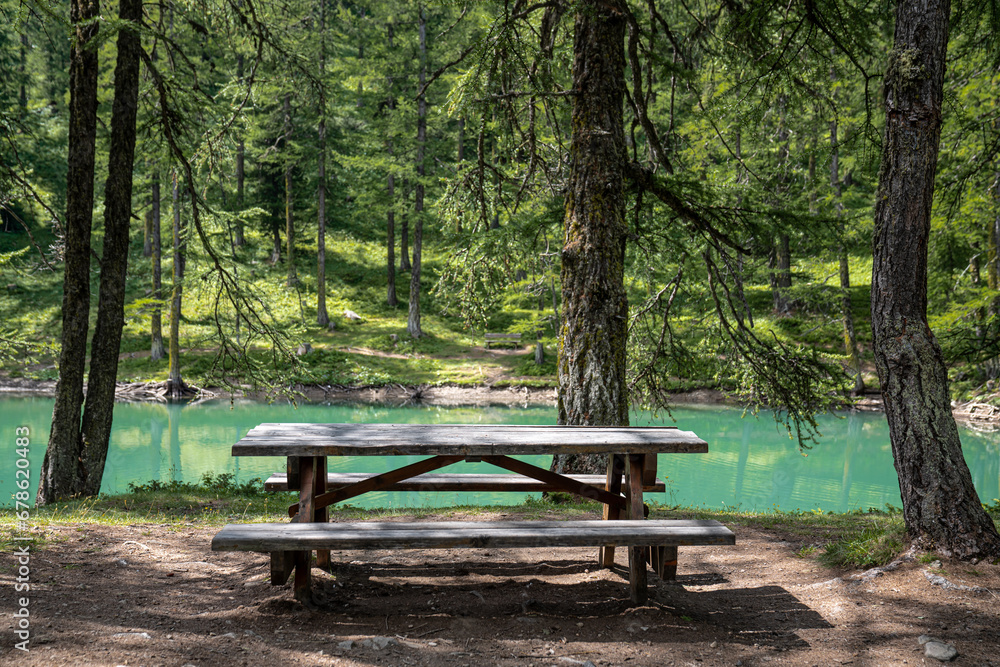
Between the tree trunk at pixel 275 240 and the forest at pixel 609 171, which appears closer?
the forest at pixel 609 171

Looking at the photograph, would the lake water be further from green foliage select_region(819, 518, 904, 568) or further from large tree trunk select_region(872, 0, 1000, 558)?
large tree trunk select_region(872, 0, 1000, 558)

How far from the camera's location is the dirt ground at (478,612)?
296cm

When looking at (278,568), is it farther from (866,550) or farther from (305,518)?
(866,550)

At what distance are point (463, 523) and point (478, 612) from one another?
1.68ft

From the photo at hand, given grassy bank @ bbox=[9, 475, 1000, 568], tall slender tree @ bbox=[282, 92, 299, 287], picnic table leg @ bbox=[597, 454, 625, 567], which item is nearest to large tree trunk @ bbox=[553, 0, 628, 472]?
grassy bank @ bbox=[9, 475, 1000, 568]

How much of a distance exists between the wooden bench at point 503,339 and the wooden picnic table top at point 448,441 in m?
20.7

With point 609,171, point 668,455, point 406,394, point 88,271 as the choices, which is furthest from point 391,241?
point 609,171

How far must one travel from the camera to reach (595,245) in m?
6.58

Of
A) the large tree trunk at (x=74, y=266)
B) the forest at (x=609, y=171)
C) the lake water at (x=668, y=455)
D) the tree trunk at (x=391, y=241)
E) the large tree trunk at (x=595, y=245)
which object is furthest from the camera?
the tree trunk at (x=391, y=241)

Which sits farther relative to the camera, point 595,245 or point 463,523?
point 595,245

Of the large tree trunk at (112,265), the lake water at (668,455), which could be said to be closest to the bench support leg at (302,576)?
the large tree trunk at (112,265)

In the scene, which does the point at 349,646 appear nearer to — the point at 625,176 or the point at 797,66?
the point at 625,176

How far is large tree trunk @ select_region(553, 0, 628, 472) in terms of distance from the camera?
6.54 meters

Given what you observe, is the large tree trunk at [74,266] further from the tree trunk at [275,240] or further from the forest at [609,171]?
the tree trunk at [275,240]
